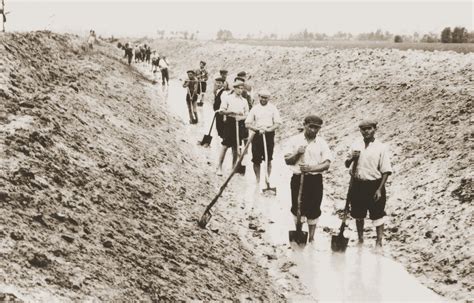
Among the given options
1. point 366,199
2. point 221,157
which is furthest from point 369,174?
point 221,157

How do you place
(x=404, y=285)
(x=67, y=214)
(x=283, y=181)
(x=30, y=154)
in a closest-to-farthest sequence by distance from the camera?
1. (x=67, y=214)
2. (x=30, y=154)
3. (x=404, y=285)
4. (x=283, y=181)

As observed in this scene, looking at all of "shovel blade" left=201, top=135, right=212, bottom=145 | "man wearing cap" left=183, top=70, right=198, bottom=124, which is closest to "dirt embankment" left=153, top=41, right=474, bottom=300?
"man wearing cap" left=183, top=70, right=198, bottom=124

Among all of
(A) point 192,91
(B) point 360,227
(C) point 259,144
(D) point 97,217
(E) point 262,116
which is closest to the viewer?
(D) point 97,217

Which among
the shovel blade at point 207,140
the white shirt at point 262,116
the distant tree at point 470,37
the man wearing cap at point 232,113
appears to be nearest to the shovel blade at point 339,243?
the white shirt at point 262,116

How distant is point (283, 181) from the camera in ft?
36.7

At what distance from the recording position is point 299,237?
7363 mm

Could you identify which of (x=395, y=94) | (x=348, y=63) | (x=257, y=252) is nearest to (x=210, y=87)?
(x=348, y=63)

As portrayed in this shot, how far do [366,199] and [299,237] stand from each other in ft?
3.89

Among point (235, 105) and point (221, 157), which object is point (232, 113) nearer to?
point (235, 105)

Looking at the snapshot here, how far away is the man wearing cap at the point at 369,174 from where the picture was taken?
269 inches

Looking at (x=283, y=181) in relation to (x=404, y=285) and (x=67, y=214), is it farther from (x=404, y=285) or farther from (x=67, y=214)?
(x=67, y=214)

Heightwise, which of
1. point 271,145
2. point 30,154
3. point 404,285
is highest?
point 30,154

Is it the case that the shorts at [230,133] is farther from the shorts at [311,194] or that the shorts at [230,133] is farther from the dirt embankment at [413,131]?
the shorts at [311,194]

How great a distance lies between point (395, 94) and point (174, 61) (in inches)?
1719
